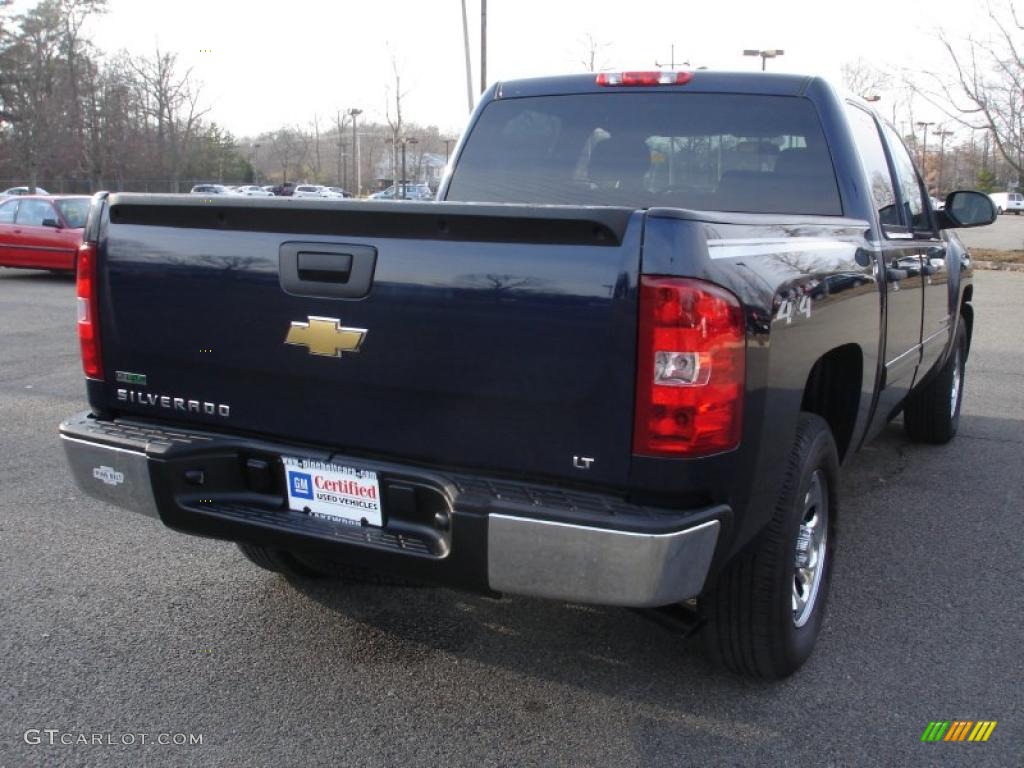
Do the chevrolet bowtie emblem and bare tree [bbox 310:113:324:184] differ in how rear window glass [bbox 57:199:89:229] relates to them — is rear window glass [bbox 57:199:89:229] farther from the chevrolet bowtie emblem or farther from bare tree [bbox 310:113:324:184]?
bare tree [bbox 310:113:324:184]

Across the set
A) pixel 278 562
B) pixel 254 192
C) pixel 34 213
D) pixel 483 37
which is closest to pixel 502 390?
pixel 278 562

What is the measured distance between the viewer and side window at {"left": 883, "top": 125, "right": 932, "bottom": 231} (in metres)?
4.67

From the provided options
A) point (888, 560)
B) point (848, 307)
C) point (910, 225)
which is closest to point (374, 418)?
point (848, 307)

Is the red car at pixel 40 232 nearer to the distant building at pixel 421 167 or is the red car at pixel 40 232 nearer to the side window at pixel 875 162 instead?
the side window at pixel 875 162

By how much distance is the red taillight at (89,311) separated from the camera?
313cm

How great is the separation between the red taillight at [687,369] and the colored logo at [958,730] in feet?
3.89

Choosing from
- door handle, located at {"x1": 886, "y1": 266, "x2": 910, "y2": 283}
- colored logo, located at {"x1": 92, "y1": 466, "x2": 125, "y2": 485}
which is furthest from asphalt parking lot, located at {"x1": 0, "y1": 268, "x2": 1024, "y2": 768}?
door handle, located at {"x1": 886, "y1": 266, "x2": 910, "y2": 283}

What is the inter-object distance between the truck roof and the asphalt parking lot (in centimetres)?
206

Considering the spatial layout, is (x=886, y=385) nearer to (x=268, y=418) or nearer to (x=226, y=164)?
(x=268, y=418)

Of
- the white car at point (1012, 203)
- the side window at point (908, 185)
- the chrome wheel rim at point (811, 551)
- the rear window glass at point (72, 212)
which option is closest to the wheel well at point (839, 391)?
Result: the chrome wheel rim at point (811, 551)

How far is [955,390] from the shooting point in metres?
Result: 6.33

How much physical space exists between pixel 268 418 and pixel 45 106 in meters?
58.4

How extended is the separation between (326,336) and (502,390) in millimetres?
562

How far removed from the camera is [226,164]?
72500 mm
